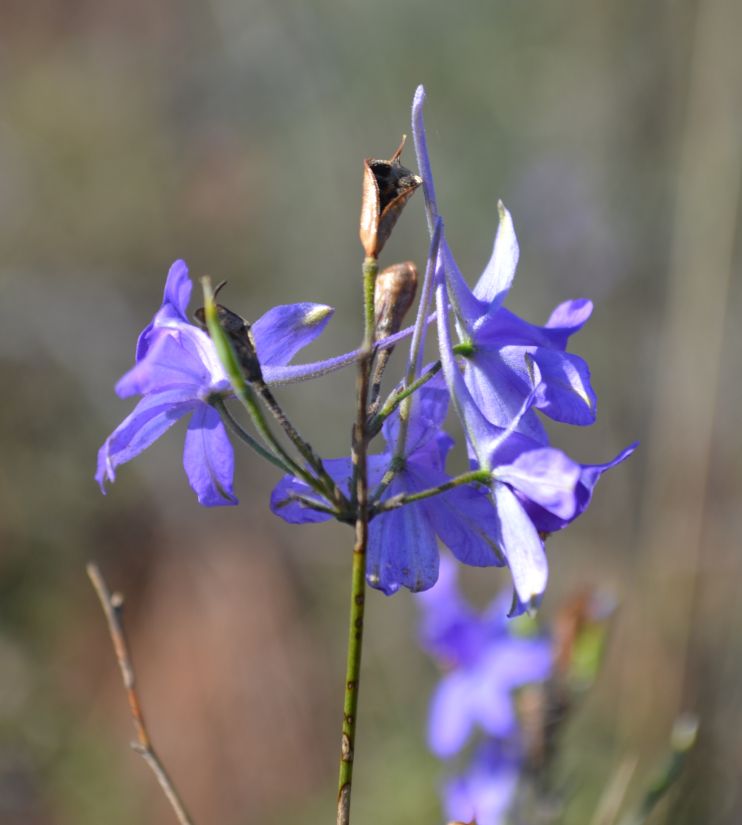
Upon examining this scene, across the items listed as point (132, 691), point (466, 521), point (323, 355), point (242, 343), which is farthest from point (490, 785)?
point (323, 355)

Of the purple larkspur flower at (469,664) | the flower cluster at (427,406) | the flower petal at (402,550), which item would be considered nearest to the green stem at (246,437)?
the flower cluster at (427,406)

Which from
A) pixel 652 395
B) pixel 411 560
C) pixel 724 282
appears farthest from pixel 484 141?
pixel 411 560

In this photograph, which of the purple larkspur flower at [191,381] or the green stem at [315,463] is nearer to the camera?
the green stem at [315,463]

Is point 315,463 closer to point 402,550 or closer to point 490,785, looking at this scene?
point 402,550

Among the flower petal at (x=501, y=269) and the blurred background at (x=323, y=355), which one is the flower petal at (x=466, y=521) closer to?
the flower petal at (x=501, y=269)

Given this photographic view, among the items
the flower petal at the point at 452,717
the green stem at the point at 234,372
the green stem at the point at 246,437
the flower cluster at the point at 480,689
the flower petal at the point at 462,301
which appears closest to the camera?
the green stem at the point at 234,372

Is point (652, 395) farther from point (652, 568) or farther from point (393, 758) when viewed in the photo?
point (393, 758)

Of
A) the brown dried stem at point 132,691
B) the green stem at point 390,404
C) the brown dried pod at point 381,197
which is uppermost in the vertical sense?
the brown dried pod at point 381,197

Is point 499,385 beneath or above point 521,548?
A: above
